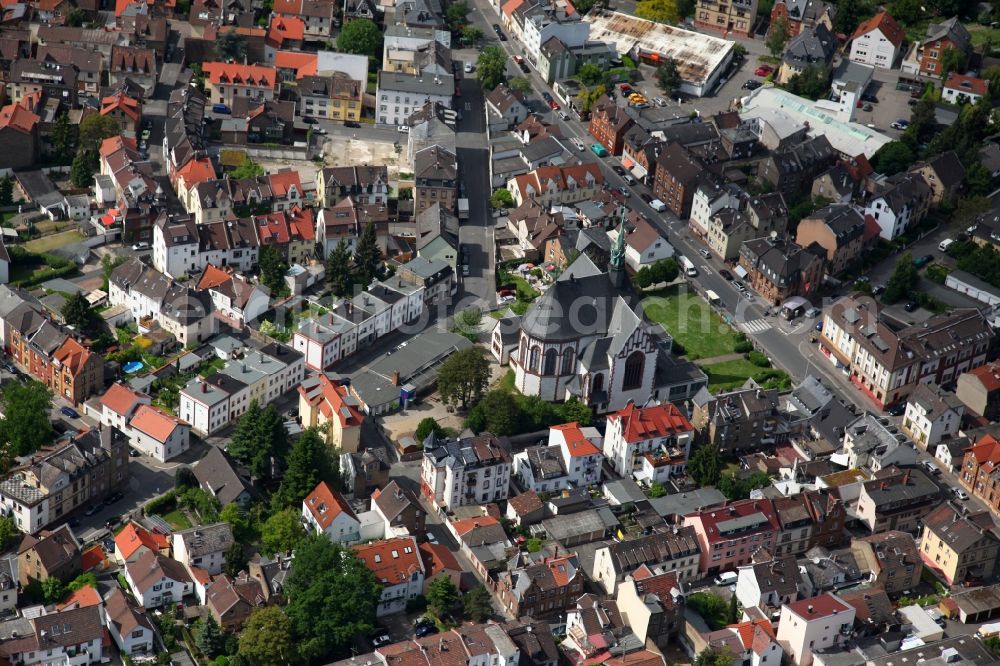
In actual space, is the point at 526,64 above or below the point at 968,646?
above

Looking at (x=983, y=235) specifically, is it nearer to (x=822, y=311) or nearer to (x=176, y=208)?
(x=822, y=311)

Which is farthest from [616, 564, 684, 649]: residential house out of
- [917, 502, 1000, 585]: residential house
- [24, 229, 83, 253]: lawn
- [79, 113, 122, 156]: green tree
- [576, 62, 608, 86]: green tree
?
[576, 62, 608, 86]: green tree

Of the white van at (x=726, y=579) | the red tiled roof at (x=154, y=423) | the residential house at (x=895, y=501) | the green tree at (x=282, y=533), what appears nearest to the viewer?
the green tree at (x=282, y=533)

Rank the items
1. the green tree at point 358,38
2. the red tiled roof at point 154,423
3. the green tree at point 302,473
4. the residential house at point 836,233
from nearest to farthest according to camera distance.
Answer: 1. the green tree at point 302,473
2. the red tiled roof at point 154,423
3. the residential house at point 836,233
4. the green tree at point 358,38

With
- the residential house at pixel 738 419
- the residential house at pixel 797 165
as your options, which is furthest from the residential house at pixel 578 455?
the residential house at pixel 797 165

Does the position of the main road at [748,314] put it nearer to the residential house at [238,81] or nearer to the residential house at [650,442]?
the residential house at [650,442]

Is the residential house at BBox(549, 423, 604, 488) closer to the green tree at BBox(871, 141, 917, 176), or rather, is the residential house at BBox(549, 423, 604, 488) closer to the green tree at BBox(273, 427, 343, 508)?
the green tree at BBox(273, 427, 343, 508)

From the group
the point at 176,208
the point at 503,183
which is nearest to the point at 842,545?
the point at 503,183
